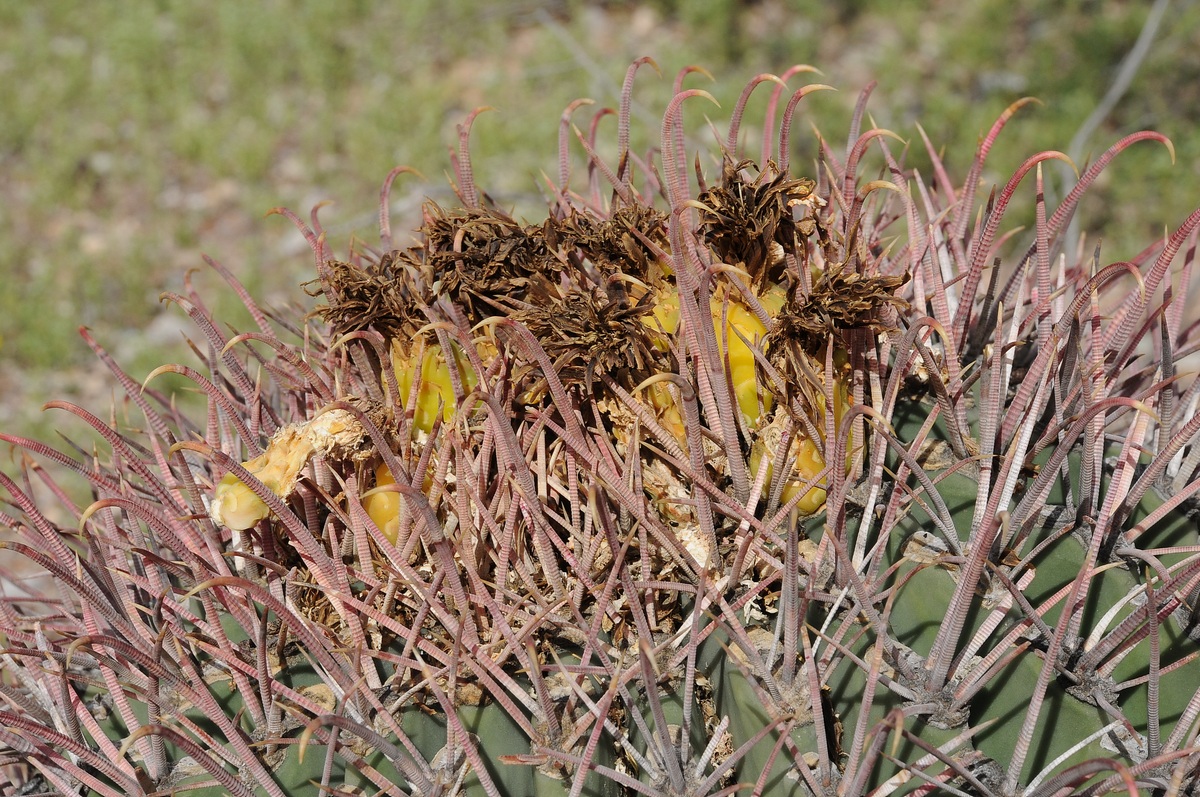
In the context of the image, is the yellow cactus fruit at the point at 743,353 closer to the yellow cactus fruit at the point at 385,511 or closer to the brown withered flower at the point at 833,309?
the brown withered flower at the point at 833,309

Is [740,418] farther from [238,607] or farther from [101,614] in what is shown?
[101,614]

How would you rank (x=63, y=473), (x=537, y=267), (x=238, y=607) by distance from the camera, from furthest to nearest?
(x=63, y=473), (x=537, y=267), (x=238, y=607)

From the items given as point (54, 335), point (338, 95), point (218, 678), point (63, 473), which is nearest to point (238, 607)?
point (218, 678)

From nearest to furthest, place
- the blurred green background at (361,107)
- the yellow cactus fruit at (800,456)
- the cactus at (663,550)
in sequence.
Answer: the cactus at (663,550)
the yellow cactus fruit at (800,456)
the blurred green background at (361,107)

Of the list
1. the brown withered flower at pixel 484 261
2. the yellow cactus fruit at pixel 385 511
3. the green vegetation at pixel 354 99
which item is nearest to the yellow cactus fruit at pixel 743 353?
the brown withered flower at pixel 484 261

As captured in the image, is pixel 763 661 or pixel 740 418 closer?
pixel 763 661

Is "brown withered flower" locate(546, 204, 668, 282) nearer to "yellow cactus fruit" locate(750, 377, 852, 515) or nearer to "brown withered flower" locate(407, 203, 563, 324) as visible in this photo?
"brown withered flower" locate(407, 203, 563, 324)

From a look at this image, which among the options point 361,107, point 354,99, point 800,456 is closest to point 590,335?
point 800,456
